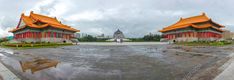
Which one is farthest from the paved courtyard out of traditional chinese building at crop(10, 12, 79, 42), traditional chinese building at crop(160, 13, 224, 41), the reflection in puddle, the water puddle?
traditional chinese building at crop(160, 13, 224, 41)

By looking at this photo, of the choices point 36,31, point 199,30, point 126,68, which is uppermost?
point 36,31

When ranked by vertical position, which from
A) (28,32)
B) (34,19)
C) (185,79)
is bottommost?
(185,79)

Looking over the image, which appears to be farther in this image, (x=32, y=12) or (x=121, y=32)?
(x=121, y=32)

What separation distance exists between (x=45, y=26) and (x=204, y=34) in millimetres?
40216

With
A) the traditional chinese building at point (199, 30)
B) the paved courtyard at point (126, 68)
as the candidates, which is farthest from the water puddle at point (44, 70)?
the traditional chinese building at point (199, 30)

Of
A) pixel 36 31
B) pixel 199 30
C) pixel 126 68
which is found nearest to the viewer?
pixel 126 68

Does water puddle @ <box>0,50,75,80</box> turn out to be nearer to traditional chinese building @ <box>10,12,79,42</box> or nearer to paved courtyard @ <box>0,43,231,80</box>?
paved courtyard @ <box>0,43,231,80</box>

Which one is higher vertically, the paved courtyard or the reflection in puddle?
the reflection in puddle

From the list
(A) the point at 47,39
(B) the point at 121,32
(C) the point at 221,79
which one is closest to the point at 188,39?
(A) the point at 47,39

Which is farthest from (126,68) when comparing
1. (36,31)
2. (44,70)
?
(36,31)

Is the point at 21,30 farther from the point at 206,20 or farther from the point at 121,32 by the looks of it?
the point at 121,32

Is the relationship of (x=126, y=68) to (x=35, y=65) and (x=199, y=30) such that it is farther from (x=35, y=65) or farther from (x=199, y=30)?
(x=199, y=30)

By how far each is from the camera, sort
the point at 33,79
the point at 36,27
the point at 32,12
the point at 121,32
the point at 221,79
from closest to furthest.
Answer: the point at 221,79
the point at 33,79
the point at 36,27
the point at 32,12
the point at 121,32

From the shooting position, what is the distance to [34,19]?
47000mm
